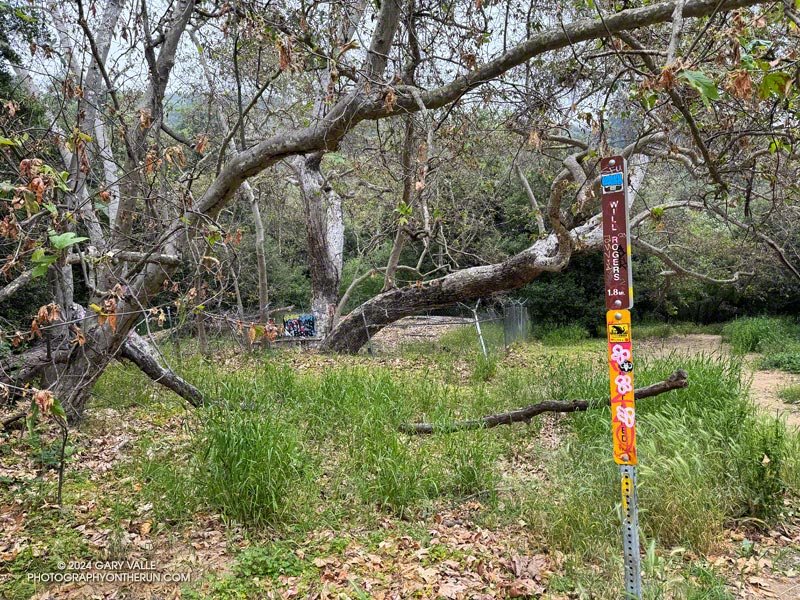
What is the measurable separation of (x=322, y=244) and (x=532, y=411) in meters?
7.76

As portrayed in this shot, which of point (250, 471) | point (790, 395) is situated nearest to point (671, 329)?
point (790, 395)

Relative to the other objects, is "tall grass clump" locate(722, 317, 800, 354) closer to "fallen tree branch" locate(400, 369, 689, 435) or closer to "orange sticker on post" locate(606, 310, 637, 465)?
"fallen tree branch" locate(400, 369, 689, 435)

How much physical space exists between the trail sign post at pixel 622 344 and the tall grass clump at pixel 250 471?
209 centimetres

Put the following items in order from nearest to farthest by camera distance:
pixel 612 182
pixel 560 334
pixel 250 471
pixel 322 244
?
pixel 612 182, pixel 250 471, pixel 322 244, pixel 560 334

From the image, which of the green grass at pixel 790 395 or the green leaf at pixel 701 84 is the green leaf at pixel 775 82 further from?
the green grass at pixel 790 395

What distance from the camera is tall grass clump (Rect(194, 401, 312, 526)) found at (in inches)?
139

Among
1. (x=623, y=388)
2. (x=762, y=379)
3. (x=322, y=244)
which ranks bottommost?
(x=762, y=379)

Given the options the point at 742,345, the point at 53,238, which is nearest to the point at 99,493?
the point at 53,238

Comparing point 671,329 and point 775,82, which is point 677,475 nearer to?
point 775,82

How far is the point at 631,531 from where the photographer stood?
8.25 feet

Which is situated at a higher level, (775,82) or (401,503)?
(775,82)

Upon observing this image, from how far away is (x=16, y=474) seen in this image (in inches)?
164

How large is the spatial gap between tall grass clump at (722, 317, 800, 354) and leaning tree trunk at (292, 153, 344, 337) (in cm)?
923

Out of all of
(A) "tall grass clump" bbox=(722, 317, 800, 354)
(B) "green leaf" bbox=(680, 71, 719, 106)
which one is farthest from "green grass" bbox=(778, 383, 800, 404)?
(B) "green leaf" bbox=(680, 71, 719, 106)
